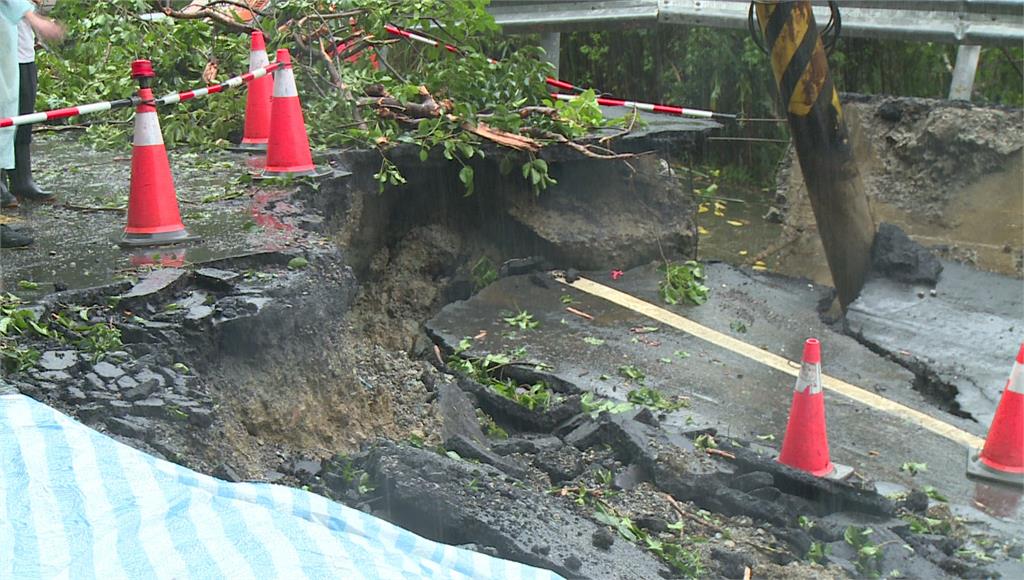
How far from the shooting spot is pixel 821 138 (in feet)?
22.8

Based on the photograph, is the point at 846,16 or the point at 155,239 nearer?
the point at 155,239

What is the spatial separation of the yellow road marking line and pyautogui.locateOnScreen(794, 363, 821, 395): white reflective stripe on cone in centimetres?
61

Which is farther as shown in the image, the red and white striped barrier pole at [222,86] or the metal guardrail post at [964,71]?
the metal guardrail post at [964,71]

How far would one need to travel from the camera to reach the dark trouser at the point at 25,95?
5.54 meters

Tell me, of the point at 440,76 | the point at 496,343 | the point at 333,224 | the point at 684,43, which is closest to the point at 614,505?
the point at 496,343

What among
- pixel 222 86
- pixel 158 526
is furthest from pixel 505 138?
pixel 158 526

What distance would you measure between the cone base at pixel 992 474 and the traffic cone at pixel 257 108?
14.2 ft

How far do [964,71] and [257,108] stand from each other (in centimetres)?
498

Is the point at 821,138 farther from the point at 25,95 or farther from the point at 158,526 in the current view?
the point at 158,526

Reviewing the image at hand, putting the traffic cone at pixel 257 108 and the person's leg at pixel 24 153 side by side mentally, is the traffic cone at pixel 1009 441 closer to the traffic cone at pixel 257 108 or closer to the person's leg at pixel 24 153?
the traffic cone at pixel 257 108

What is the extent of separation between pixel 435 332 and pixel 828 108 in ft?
9.31

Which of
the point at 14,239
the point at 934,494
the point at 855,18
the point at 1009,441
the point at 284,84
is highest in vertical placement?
the point at 855,18

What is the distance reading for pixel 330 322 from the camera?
175 inches

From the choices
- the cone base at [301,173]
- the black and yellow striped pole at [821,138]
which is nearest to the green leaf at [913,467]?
the black and yellow striped pole at [821,138]
